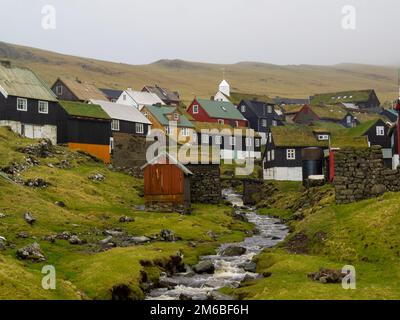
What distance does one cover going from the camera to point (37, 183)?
5878 cm

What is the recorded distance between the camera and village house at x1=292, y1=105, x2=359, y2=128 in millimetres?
173875

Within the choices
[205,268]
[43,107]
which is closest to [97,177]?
[43,107]

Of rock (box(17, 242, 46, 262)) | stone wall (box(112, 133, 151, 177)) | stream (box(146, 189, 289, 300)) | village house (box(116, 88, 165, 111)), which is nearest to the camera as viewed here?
stream (box(146, 189, 289, 300))

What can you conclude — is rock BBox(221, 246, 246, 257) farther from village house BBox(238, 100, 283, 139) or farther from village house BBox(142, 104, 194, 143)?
village house BBox(238, 100, 283, 139)

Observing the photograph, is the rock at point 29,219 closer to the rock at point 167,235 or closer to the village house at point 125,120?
the rock at point 167,235

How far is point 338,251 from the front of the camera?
113 ft

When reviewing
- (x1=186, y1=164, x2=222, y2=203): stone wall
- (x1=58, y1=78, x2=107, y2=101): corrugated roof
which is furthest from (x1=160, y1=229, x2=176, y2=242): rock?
(x1=58, y1=78, x2=107, y2=101): corrugated roof

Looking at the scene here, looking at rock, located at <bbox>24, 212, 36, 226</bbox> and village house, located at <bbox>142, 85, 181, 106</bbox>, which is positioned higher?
village house, located at <bbox>142, 85, 181, 106</bbox>

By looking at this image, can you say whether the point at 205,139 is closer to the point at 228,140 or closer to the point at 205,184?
the point at 228,140

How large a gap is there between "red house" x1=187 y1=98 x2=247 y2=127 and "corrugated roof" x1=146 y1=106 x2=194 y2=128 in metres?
13.9

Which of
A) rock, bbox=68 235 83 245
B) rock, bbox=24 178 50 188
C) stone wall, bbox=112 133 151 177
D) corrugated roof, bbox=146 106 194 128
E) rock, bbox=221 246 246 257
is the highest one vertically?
corrugated roof, bbox=146 106 194 128

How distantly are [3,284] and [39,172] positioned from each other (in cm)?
3931
